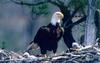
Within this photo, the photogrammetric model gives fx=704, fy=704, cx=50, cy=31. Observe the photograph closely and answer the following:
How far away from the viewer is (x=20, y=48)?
36.5ft

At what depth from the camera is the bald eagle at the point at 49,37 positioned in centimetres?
1001

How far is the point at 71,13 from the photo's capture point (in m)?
11.2

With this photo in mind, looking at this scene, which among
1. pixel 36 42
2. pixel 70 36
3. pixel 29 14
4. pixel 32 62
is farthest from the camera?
pixel 29 14

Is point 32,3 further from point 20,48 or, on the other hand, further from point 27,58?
point 27,58

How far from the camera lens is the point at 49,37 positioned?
33.0 ft

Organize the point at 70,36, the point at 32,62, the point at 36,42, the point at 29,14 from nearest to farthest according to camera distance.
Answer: the point at 32,62
the point at 36,42
the point at 70,36
the point at 29,14

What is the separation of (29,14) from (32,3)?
27.3 inches

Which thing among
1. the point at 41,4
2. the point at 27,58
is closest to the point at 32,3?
the point at 41,4

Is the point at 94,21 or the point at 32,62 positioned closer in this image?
the point at 32,62

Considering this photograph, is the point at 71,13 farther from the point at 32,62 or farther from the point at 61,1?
the point at 32,62

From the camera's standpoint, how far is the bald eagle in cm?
1001

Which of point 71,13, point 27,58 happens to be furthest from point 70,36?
point 27,58

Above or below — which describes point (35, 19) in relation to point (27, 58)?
above

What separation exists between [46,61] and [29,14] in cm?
378
